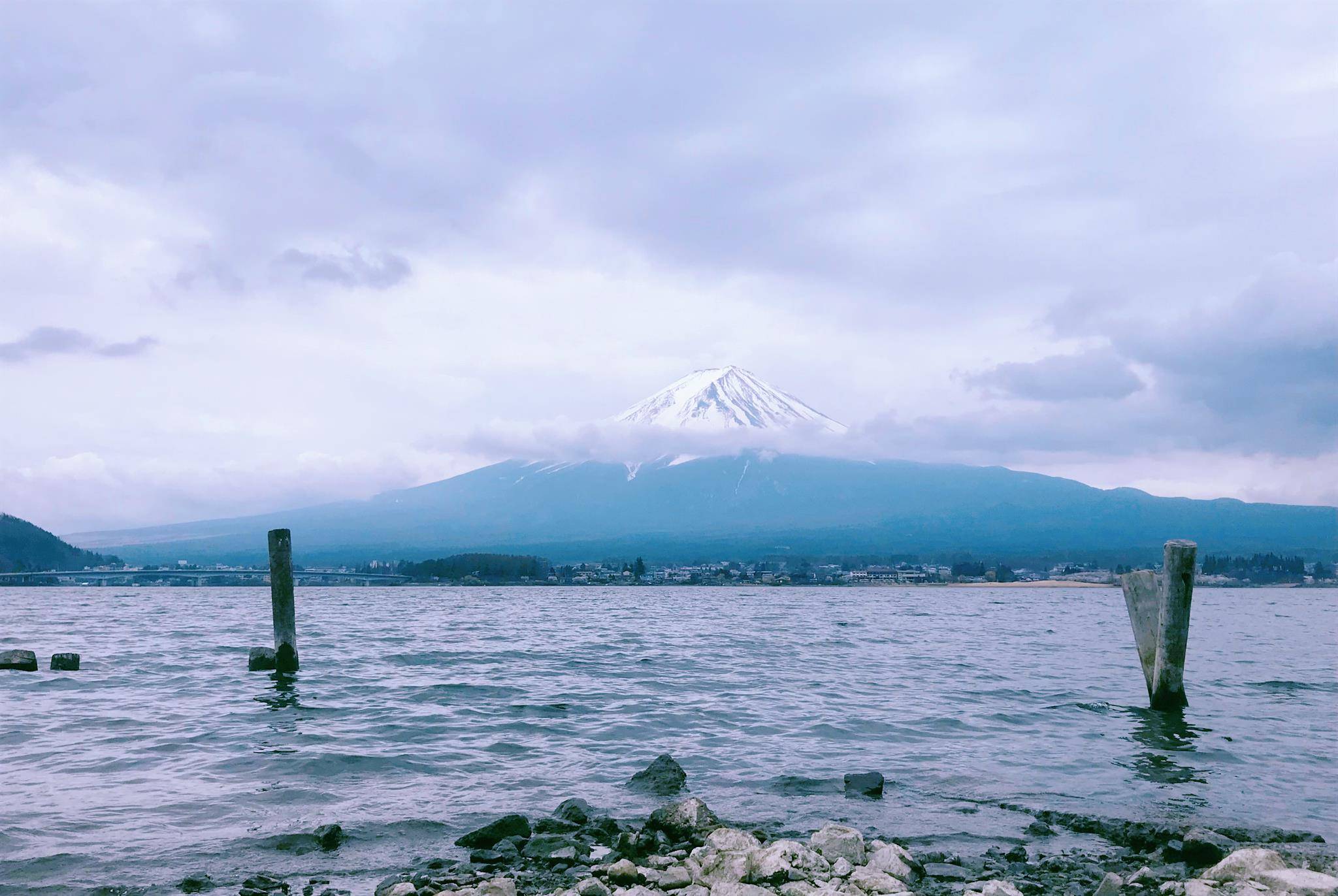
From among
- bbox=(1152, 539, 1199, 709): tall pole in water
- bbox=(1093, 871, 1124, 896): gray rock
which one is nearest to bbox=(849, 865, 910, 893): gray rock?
bbox=(1093, 871, 1124, 896): gray rock

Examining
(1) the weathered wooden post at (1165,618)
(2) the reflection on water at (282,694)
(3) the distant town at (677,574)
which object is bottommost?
(3) the distant town at (677,574)

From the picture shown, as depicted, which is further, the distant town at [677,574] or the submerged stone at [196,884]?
the distant town at [677,574]

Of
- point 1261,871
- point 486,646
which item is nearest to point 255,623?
point 486,646

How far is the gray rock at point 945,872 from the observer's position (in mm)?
8930

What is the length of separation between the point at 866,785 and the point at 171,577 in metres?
123

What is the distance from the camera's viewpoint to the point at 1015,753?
1498 cm

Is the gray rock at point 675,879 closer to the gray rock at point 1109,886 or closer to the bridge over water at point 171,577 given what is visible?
the gray rock at point 1109,886

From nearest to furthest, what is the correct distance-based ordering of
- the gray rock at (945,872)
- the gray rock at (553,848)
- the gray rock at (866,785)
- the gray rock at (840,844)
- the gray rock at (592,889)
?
the gray rock at (592,889) → the gray rock at (945,872) → the gray rock at (840,844) → the gray rock at (553,848) → the gray rock at (866,785)

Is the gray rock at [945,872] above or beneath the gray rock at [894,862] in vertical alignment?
beneath

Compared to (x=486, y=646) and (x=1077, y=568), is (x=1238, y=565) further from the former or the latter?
(x=486, y=646)

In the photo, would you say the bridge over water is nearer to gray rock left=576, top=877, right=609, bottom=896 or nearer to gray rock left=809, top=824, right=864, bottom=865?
gray rock left=809, top=824, right=864, bottom=865

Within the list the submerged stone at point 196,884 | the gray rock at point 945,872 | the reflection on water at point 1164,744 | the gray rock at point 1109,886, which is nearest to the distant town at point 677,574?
the reflection on water at point 1164,744

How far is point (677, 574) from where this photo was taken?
476ft

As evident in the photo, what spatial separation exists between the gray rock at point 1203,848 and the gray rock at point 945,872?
2.37 metres
